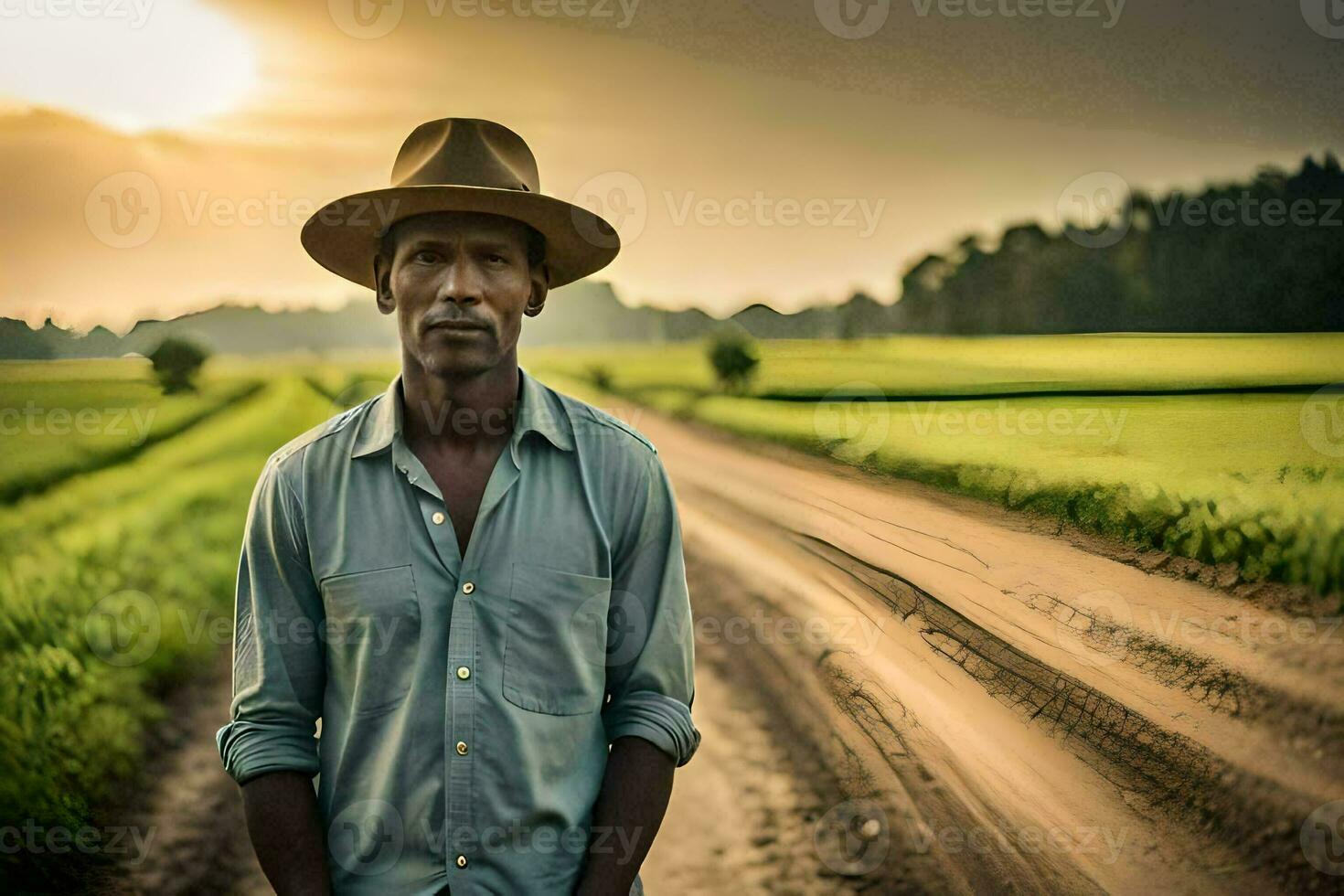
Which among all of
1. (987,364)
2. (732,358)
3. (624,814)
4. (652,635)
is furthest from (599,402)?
(624,814)

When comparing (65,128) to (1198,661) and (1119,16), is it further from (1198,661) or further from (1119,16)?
(1198,661)

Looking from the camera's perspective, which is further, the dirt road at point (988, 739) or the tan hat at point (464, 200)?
the dirt road at point (988, 739)

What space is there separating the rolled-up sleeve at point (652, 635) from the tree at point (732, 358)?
10.1 feet

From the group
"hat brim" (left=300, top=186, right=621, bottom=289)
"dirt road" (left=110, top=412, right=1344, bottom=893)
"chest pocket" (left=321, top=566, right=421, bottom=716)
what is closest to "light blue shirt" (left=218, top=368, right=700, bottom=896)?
"chest pocket" (left=321, top=566, right=421, bottom=716)

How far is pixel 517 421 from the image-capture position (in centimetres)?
196

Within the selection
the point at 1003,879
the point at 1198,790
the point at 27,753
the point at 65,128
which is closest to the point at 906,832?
the point at 1003,879

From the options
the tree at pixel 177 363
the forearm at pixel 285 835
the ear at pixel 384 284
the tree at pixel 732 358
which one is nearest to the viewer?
the forearm at pixel 285 835

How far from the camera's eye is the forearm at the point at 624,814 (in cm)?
179

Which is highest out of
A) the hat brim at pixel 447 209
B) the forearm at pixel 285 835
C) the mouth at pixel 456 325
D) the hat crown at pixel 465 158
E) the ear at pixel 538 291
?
the hat crown at pixel 465 158

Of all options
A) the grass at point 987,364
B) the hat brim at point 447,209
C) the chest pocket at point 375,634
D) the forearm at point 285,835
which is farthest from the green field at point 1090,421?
the forearm at point 285,835

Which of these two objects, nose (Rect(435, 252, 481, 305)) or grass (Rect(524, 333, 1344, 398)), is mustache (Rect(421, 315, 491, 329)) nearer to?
nose (Rect(435, 252, 481, 305))

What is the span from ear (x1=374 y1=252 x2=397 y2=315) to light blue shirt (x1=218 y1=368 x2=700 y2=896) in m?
0.20

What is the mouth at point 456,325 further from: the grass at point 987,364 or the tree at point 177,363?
the tree at point 177,363

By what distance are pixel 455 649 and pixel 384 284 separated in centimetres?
70
